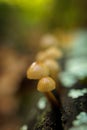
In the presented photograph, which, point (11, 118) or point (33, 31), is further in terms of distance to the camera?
point (33, 31)

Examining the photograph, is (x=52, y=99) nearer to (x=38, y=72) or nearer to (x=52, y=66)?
(x=38, y=72)

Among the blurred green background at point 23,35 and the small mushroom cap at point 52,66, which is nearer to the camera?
the small mushroom cap at point 52,66

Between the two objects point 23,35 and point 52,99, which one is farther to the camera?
point 23,35

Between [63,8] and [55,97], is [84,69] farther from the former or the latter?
[63,8]

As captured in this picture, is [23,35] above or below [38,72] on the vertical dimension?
below

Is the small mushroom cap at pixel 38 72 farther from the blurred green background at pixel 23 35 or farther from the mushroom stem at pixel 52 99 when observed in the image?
the blurred green background at pixel 23 35

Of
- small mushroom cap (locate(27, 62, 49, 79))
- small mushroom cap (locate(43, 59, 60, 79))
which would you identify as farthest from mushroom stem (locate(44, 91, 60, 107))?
small mushroom cap (locate(43, 59, 60, 79))

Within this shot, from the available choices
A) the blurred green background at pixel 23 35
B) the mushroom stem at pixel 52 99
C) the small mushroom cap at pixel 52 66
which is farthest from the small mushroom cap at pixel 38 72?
the blurred green background at pixel 23 35

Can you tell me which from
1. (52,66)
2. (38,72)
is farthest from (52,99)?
(52,66)

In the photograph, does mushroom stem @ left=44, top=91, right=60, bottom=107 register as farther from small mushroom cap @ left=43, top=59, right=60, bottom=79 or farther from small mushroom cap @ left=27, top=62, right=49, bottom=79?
small mushroom cap @ left=43, top=59, right=60, bottom=79

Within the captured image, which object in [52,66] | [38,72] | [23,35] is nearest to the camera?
[38,72]

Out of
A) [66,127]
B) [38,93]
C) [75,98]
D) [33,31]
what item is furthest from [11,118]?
[33,31]
